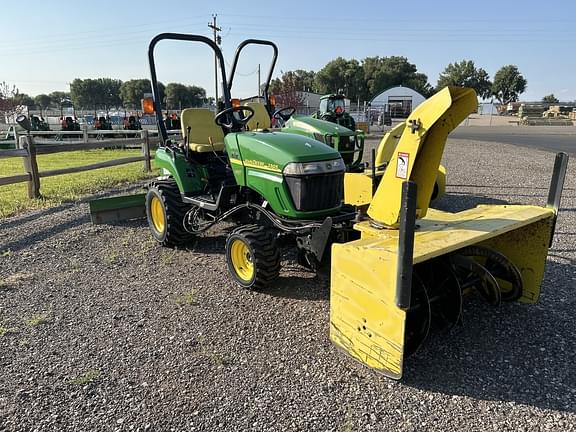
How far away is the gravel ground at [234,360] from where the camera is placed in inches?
91.5

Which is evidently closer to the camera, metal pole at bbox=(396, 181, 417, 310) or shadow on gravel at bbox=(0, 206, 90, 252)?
metal pole at bbox=(396, 181, 417, 310)

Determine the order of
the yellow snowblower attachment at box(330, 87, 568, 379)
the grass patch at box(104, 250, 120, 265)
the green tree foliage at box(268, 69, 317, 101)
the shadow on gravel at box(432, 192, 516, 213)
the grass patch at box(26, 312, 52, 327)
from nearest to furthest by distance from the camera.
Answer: the yellow snowblower attachment at box(330, 87, 568, 379)
the grass patch at box(26, 312, 52, 327)
the grass patch at box(104, 250, 120, 265)
the shadow on gravel at box(432, 192, 516, 213)
the green tree foliage at box(268, 69, 317, 101)

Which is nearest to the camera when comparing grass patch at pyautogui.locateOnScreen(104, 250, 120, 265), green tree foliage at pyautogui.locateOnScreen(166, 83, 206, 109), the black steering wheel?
grass patch at pyautogui.locateOnScreen(104, 250, 120, 265)

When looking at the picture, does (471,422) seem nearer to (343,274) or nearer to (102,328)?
(343,274)

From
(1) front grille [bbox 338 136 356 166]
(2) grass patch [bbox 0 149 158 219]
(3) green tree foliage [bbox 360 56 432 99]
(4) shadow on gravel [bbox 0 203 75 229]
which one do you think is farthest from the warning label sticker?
(3) green tree foliage [bbox 360 56 432 99]

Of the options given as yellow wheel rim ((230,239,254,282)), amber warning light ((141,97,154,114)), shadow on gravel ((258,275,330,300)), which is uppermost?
amber warning light ((141,97,154,114))

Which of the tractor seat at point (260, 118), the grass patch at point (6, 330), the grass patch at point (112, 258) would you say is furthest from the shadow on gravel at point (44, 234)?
the tractor seat at point (260, 118)

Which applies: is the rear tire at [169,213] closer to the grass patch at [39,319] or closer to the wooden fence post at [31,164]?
the grass patch at [39,319]

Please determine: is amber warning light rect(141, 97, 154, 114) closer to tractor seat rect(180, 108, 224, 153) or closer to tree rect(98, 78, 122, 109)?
tractor seat rect(180, 108, 224, 153)

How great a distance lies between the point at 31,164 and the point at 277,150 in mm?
5418

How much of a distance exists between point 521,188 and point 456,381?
687 cm

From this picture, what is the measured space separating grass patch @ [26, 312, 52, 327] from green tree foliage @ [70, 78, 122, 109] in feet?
329

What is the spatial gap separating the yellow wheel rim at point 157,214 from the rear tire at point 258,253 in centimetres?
167

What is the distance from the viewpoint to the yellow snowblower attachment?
247 centimetres
